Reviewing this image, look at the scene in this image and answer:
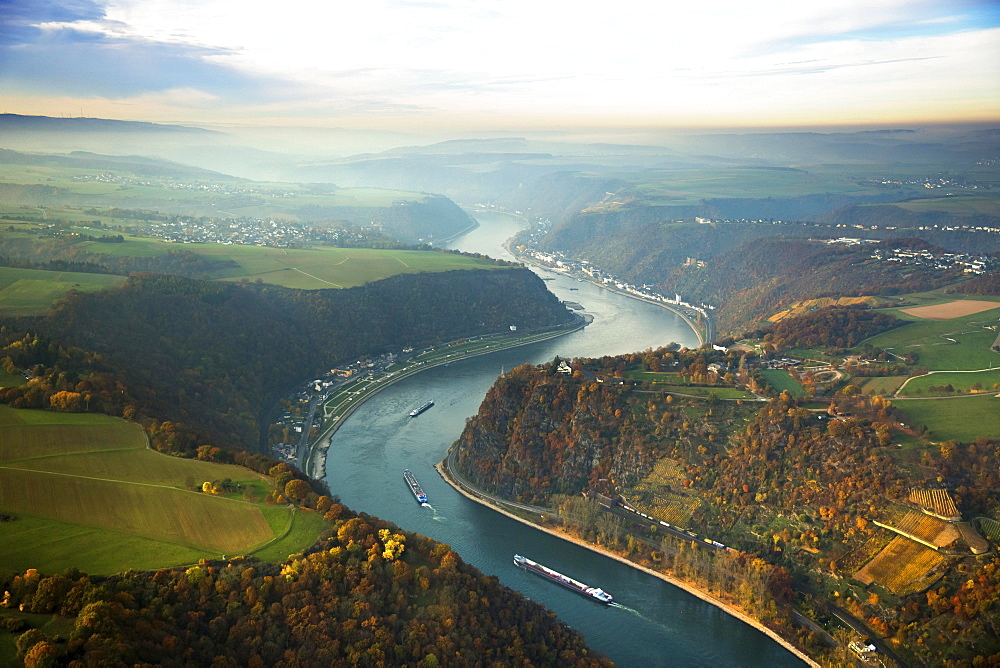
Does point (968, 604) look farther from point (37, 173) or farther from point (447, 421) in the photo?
point (37, 173)

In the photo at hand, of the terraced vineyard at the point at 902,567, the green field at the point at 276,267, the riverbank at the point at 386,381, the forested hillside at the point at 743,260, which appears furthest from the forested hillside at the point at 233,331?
the terraced vineyard at the point at 902,567

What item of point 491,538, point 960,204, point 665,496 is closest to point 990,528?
point 665,496

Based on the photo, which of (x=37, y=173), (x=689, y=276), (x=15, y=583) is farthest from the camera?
(x=37, y=173)

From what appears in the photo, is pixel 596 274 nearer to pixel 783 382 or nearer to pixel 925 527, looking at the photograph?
pixel 783 382

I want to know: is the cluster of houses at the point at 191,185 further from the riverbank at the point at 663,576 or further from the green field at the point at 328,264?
the riverbank at the point at 663,576

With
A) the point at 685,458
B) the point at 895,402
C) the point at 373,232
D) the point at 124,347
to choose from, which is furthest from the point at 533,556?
the point at 373,232
